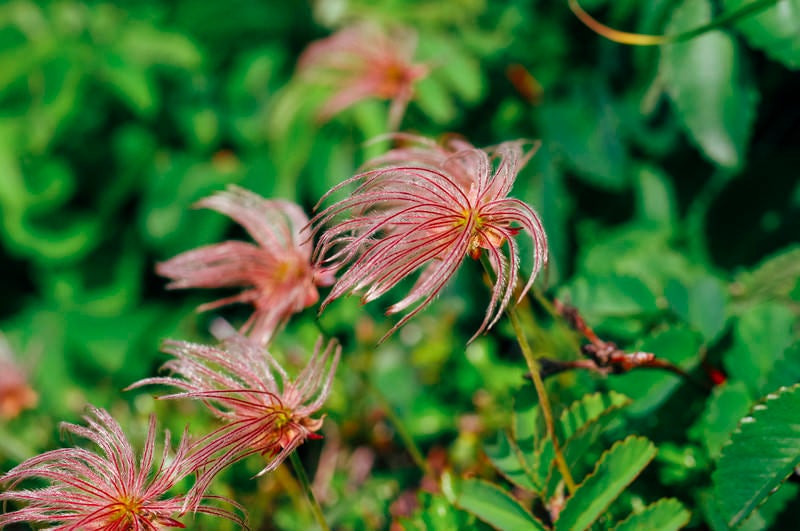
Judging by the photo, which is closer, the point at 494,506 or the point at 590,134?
the point at 494,506

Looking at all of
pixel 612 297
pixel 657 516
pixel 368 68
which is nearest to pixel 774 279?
pixel 612 297

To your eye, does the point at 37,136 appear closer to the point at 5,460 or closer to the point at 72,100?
the point at 72,100

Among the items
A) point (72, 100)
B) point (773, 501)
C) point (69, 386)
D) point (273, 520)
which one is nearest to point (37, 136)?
point (72, 100)

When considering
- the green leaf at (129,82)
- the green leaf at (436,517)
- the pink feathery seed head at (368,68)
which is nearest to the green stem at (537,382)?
the green leaf at (436,517)

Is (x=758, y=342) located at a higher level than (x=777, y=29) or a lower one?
lower

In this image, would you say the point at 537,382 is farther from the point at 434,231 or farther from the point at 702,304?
the point at 702,304

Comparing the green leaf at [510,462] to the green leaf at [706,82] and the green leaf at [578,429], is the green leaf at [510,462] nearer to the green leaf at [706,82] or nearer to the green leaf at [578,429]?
the green leaf at [578,429]
